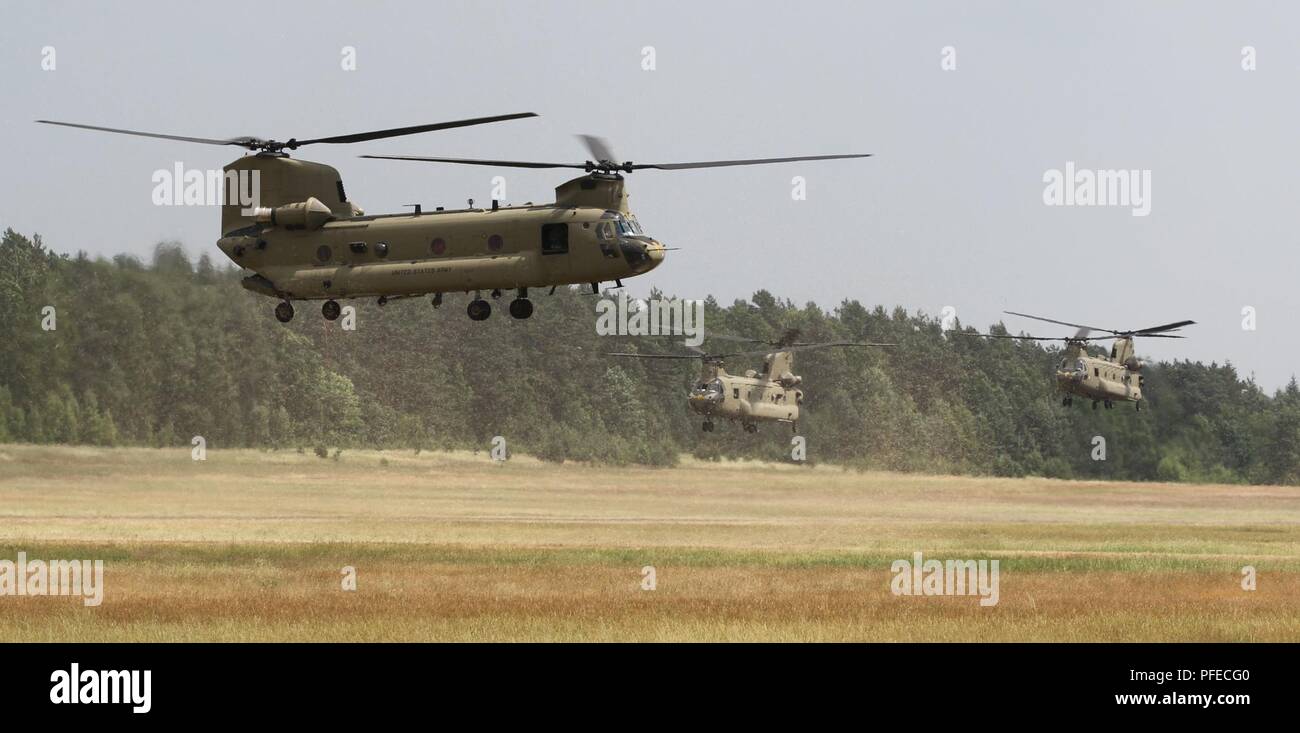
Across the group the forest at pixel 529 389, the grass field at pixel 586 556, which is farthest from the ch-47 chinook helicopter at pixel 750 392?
the forest at pixel 529 389

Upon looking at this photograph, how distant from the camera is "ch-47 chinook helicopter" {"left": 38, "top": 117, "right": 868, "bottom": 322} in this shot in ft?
146

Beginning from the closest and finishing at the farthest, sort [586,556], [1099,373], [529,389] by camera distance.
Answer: [586,556]
[1099,373]
[529,389]

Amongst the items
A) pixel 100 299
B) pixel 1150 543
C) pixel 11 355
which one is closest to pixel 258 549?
pixel 1150 543

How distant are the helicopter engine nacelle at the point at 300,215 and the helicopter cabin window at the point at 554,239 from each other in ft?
22.0

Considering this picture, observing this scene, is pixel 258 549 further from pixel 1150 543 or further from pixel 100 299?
pixel 100 299

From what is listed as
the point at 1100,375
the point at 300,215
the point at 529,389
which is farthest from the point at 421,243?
the point at 529,389

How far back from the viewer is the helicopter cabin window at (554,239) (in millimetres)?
44562

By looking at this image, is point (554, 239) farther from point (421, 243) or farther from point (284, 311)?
point (284, 311)

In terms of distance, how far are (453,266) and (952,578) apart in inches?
759

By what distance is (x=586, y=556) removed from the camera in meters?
60.9

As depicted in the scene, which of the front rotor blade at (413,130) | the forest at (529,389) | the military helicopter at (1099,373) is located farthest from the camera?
the forest at (529,389)

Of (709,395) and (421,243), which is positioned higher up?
(421,243)

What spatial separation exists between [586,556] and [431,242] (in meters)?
18.5

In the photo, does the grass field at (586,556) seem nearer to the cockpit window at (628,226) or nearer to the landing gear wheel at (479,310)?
the landing gear wheel at (479,310)
